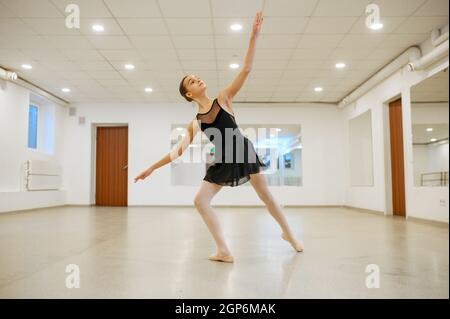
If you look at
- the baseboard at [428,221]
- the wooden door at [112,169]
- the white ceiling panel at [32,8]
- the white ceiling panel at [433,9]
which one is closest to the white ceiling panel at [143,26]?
the white ceiling panel at [32,8]

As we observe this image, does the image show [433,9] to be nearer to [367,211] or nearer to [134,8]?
[134,8]

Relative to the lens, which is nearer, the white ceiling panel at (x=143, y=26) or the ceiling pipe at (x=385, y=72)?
the white ceiling panel at (x=143, y=26)

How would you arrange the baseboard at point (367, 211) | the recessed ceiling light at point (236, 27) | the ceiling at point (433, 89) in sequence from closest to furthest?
the recessed ceiling light at point (236, 27) < the ceiling at point (433, 89) < the baseboard at point (367, 211)

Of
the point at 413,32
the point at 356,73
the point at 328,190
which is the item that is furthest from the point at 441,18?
the point at 328,190

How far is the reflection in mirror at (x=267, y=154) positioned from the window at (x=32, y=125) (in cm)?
Answer: 343

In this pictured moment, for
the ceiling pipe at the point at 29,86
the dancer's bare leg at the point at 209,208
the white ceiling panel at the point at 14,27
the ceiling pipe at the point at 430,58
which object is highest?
the white ceiling panel at the point at 14,27

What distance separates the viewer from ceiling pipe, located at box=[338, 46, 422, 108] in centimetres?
535

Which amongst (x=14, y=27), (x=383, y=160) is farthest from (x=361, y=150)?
(x=14, y=27)

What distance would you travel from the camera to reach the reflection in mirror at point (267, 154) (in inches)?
366

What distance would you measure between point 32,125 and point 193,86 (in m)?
7.77

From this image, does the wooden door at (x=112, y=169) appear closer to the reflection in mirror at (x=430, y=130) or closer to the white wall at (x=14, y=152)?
the white wall at (x=14, y=152)

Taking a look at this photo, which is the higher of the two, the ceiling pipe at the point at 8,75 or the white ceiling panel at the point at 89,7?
the white ceiling panel at the point at 89,7

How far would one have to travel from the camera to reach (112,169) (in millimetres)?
9492
